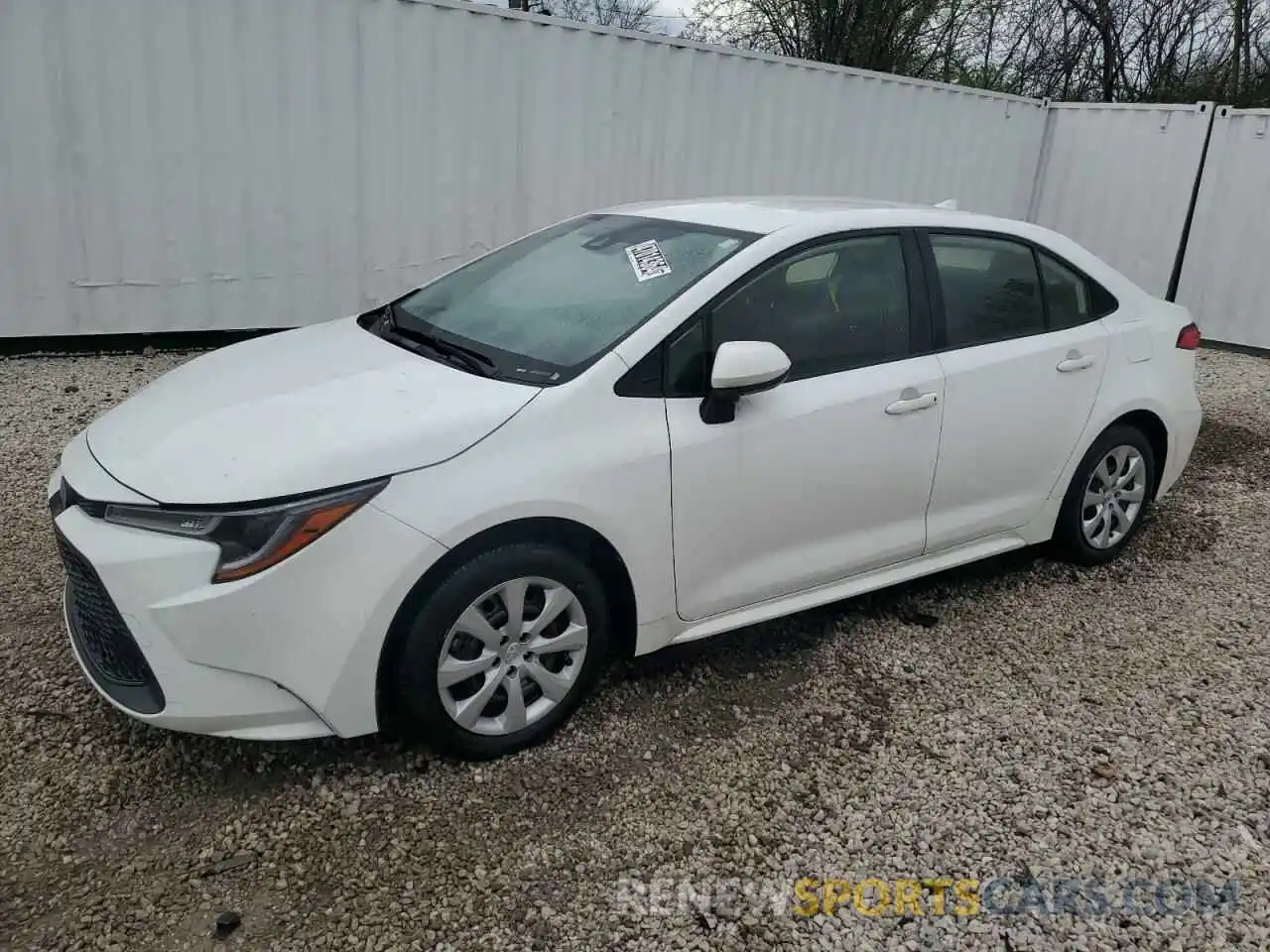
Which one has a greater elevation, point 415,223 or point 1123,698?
point 415,223

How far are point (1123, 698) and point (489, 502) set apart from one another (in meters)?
2.33

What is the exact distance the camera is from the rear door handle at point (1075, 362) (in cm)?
397

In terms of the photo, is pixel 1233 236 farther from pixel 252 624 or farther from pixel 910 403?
pixel 252 624

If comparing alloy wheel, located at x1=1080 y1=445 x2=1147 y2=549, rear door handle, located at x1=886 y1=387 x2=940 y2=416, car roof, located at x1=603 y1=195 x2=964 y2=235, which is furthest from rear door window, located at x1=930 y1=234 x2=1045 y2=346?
alloy wheel, located at x1=1080 y1=445 x2=1147 y2=549

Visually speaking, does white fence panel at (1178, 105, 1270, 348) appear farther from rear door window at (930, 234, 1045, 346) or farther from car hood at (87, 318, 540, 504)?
car hood at (87, 318, 540, 504)

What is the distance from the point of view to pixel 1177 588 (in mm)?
4359

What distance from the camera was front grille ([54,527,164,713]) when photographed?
2547 millimetres

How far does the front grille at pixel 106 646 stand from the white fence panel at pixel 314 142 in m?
4.48

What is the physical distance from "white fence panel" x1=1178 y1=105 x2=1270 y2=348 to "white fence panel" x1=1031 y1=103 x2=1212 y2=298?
0.57ft

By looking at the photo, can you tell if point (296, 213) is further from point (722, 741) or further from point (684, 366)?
point (722, 741)

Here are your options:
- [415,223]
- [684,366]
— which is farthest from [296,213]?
[684,366]

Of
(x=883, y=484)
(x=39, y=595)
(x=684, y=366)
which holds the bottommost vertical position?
(x=39, y=595)

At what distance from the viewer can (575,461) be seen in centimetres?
280

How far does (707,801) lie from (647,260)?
177 cm
